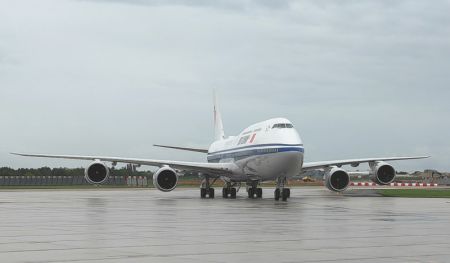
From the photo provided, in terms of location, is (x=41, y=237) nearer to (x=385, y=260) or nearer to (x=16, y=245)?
(x=16, y=245)

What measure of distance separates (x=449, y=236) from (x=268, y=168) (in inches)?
903

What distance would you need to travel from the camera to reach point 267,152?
3934cm

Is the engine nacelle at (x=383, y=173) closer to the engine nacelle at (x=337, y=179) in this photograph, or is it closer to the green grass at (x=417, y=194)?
the engine nacelle at (x=337, y=179)

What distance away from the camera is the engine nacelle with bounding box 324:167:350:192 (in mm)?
44750

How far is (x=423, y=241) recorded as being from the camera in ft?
50.4

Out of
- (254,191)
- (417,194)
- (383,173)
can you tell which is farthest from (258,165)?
(417,194)

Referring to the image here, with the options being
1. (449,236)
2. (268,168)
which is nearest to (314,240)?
(449,236)

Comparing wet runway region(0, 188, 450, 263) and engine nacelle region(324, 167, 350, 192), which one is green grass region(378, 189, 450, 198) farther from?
wet runway region(0, 188, 450, 263)

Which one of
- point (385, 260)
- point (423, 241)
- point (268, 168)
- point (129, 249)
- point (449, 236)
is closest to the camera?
point (385, 260)

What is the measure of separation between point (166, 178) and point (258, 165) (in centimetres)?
562

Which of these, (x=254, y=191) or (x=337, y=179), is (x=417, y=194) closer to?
(x=337, y=179)

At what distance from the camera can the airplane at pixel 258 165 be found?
3861 cm

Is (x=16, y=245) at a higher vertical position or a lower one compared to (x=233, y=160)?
lower

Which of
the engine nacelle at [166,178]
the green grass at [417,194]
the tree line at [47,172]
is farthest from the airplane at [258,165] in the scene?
the tree line at [47,172]
